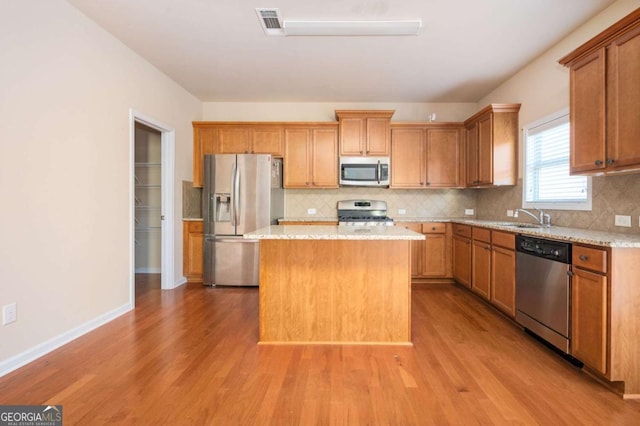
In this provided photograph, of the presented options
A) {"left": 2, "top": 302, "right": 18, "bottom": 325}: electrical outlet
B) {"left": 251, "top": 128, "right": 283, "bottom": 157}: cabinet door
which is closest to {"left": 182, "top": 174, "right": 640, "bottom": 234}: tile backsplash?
{"left": 251, "top": 128, "right": 283, "bottom": 157}: cabinet door

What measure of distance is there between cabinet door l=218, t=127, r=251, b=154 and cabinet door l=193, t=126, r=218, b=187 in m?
0.09

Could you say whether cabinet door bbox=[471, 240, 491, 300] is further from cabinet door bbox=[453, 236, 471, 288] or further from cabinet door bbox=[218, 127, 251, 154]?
cabinet door bbox=[218, 127, 251, 154]

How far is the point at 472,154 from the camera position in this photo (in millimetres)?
4434

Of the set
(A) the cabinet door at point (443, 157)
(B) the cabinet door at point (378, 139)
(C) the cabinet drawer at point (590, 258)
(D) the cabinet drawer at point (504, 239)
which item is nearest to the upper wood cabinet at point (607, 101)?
(C) the cabinet drawer at point (590, 258)

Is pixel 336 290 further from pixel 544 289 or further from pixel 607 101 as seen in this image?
pixel 607 101

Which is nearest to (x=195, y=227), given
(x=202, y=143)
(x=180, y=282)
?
(x=180, y=282)

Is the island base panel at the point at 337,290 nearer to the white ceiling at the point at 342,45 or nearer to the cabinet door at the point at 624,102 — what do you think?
the cabinet door at the point at 624,102

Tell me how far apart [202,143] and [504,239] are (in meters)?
4.23

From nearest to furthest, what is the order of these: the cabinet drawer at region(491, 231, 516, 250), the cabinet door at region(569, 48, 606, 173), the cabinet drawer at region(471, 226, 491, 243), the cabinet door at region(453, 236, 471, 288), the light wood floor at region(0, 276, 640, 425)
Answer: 1. the light wood floor at region(0, 276, 640, 425)
2. the cabinet door at region(569, 48, 606, 173)
3. the cabinet drawer at region(491, 231, 516, 250)
4. the cabinet drawer at region(471, 226, 491, 243)
5. the cabinet door at region(453, 236, 471, 288)

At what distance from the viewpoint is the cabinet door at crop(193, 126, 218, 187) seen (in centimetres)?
475

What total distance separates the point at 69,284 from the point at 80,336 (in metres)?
0.47

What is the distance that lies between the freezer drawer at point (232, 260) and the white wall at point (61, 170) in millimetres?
1162

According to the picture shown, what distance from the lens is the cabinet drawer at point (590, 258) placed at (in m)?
1.89

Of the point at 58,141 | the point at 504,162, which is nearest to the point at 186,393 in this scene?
the point at 58,141
